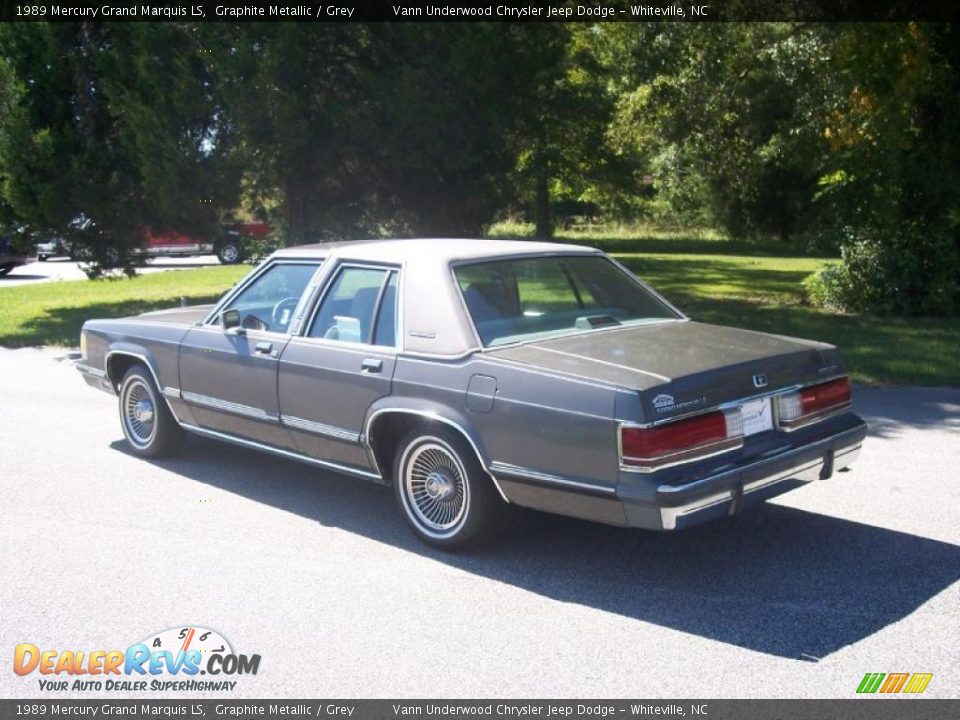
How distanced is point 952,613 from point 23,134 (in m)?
14.3

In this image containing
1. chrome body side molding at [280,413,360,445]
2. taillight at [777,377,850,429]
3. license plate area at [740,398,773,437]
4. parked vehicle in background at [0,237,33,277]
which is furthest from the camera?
parked vehicle in background at [0,237,33,277]

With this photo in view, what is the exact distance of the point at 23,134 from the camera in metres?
15.3

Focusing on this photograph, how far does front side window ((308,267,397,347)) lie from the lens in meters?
5.92

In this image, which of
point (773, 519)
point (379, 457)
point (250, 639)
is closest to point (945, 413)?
point (773, 519)

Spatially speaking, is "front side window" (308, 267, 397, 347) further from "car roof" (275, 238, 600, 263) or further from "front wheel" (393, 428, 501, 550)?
"front wheel" (393, 428, 501, 550)

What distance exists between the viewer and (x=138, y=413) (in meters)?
7.68

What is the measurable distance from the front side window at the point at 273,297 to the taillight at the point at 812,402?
9.45 ft

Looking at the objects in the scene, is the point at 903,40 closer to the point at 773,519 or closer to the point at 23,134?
the point at 773,519

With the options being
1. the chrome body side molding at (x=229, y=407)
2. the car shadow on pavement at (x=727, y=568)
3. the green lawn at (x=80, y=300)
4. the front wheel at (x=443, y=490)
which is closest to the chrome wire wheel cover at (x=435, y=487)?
the front wheel at (x=443, y=490)

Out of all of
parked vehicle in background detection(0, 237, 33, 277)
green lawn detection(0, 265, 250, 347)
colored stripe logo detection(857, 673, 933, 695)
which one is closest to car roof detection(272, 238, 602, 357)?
colored stripe logo detection(857, 673, 933, 695)

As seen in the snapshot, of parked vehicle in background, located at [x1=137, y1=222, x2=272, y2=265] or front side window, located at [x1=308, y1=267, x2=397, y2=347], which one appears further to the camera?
parked vehicle in background, located at [x1=137, y1=222, x2=272, y2=265]

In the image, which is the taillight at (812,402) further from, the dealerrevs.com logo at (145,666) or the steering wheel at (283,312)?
the steering wheel at (283,312)

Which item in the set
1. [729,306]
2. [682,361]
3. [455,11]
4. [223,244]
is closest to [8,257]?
[223,244]
